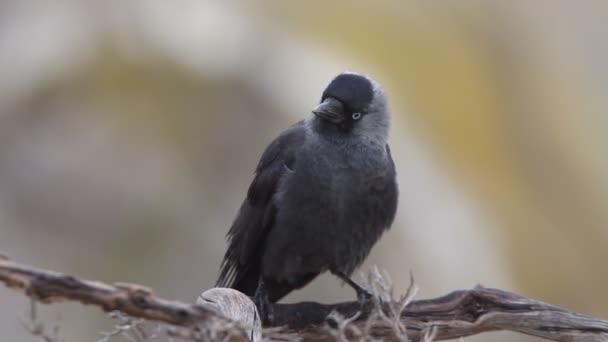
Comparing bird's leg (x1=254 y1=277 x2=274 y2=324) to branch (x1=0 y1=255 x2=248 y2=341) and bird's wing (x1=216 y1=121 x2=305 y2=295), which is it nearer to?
bird's wing (x1=216 y1=121 x2=305 y2=295)

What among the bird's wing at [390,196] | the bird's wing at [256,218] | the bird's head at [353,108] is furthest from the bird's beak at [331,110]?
the bird's wing at [390,196]

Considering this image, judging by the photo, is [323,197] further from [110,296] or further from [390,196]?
[110,296]

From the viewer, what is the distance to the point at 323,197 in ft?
17.3

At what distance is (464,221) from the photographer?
9.72 m

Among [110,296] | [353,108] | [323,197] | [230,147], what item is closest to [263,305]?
[323,197]

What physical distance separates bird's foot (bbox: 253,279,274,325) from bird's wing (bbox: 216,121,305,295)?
17 centimetres

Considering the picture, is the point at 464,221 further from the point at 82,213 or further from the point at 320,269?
the point at 320,269

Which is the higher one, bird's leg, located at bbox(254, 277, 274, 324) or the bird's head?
the bird's head

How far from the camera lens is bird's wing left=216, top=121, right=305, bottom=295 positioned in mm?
5543

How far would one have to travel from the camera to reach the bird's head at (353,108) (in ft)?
17.7

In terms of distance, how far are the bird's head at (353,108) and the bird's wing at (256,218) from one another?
0.75 feet

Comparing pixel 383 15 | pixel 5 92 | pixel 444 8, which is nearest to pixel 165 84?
pixel 5 92

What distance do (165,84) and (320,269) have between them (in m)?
4.62

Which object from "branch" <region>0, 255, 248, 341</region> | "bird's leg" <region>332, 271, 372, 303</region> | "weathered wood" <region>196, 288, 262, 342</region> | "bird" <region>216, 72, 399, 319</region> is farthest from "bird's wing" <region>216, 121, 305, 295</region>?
"branch" <region>0, 255, 248, 341</region>
